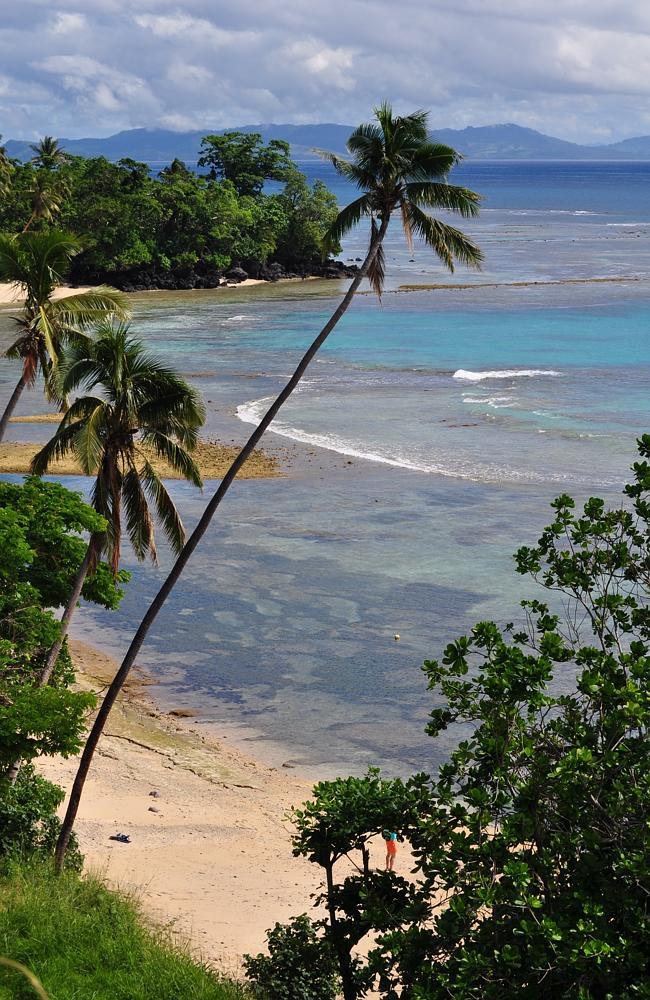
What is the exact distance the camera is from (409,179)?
19.6 m

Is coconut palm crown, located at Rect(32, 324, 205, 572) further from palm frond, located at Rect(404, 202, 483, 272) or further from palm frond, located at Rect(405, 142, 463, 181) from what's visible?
palm frond, located at Rect(405, 142, 463, 181)

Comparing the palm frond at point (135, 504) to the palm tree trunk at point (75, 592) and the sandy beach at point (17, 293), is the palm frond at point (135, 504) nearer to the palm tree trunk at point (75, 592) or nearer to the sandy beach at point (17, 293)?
the palm tree trunk at point (75, 592)

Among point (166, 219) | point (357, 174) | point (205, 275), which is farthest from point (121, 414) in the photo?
point (205, 275)

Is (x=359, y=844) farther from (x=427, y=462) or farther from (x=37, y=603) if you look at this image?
(x=427, y=462)

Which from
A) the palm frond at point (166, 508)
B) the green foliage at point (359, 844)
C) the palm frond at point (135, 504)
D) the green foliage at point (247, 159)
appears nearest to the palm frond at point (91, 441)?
the palm frond at point (135, 504)

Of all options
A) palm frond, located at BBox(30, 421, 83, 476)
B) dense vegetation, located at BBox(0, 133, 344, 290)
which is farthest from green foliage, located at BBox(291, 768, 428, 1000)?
dense vegetation, located at BBox(0, 133, 344, 290)

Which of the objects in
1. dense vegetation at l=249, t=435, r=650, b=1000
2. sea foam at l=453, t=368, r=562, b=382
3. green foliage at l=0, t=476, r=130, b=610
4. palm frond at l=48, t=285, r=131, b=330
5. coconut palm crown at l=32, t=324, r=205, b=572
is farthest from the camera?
sea foam at l=453, t=368, r=562, b=382

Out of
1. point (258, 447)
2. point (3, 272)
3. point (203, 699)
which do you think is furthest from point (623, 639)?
point (258, 447)

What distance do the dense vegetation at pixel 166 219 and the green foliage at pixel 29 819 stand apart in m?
79.2

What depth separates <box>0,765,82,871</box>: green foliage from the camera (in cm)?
1844

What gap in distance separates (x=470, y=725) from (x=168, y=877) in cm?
812

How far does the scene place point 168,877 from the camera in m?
19.7

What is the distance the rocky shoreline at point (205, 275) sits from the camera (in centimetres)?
10406

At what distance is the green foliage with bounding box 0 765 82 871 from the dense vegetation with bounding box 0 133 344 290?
79.2 m
